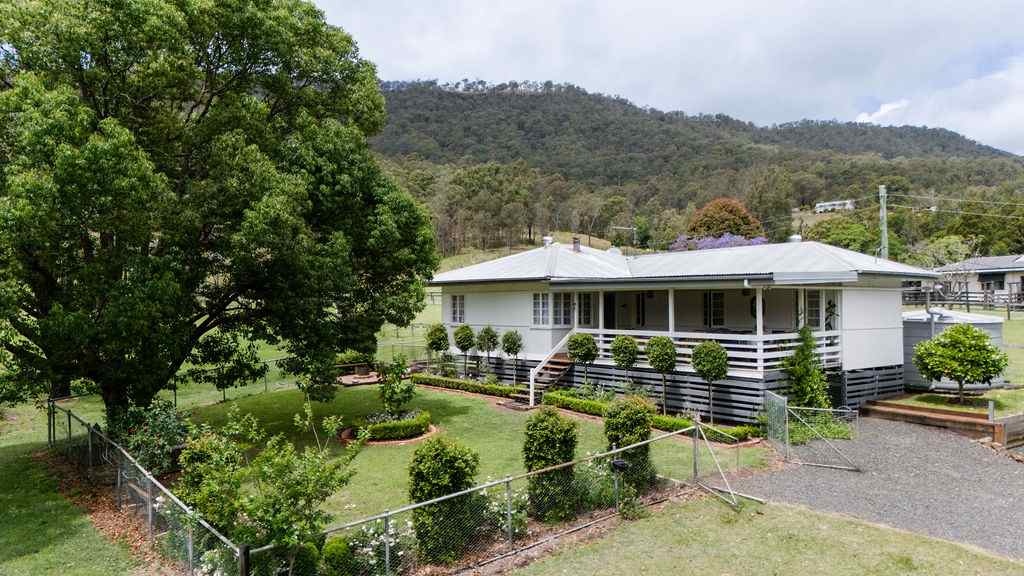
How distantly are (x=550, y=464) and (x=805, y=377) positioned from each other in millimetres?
8342

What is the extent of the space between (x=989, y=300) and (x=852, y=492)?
35670 mm

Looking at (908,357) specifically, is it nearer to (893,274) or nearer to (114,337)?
(893,274)

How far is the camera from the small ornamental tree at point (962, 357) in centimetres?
1470

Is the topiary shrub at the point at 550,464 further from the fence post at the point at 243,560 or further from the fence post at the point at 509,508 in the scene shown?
the fence post at the point at 243,560

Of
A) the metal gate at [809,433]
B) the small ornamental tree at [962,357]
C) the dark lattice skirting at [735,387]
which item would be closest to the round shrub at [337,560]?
the metal gate at [809,433]

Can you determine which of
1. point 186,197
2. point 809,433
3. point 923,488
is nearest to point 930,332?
point 809,433

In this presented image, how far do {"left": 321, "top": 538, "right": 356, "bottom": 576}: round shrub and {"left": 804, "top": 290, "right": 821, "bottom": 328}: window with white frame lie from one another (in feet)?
47.8

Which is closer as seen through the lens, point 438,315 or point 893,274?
point 893,274

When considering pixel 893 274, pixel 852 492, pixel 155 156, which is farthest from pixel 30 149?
pixel 893 274

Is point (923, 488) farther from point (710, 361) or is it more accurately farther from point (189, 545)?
point (189, 545)

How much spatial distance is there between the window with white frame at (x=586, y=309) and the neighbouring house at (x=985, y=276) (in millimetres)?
31923

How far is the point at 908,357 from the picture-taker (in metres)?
18.0

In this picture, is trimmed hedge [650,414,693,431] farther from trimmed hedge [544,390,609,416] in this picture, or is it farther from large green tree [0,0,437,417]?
large green tree [0,0,437,417]

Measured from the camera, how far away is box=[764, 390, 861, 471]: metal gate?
11977mm
